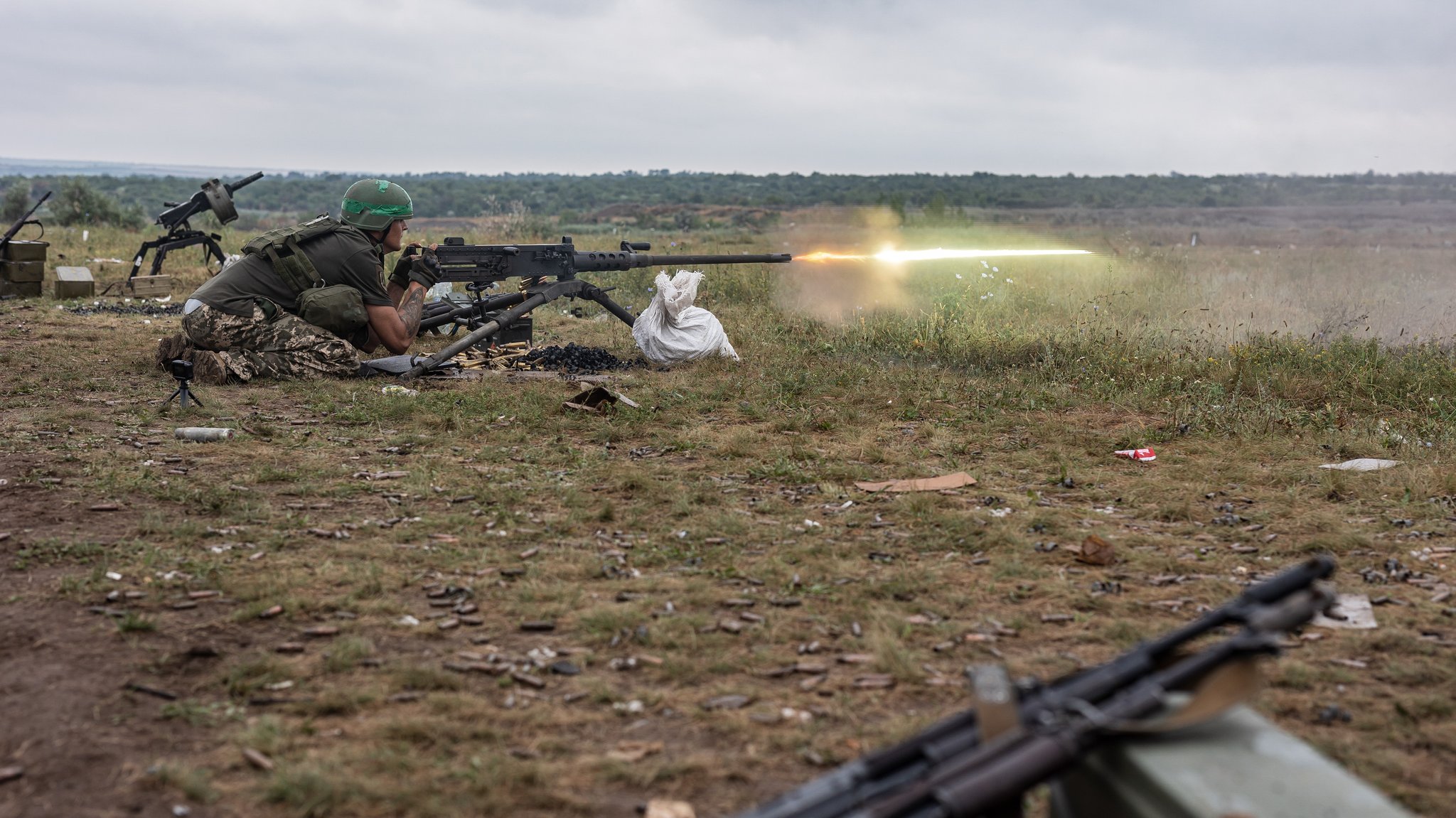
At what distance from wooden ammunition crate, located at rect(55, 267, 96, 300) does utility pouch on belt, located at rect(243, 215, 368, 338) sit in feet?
24.3

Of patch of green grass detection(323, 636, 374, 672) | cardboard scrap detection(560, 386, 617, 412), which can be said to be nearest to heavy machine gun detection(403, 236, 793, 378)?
cardboard scrap detection(560, 386, 617, 412)

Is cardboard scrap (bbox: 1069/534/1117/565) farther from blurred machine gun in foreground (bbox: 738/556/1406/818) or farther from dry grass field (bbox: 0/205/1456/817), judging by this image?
blurred machine gun in foreground (bbox: 738/556/1406/818)

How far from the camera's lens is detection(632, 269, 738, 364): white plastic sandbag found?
10805 mm

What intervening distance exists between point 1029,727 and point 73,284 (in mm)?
16439

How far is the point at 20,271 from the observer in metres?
15.1

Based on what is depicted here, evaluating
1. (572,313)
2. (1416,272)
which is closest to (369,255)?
(572,313)

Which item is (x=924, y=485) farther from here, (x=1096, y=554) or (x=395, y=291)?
(x=395, y=291)

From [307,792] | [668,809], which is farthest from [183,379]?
[668,809]

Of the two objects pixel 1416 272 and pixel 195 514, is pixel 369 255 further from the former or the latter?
pixel 1416 272

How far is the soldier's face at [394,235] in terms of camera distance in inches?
387

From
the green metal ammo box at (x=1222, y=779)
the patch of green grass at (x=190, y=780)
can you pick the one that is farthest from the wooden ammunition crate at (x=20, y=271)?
the green metal ammo box at (x=1222, y=779)

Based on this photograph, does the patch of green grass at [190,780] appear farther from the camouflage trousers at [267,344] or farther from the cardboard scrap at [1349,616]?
the camouflage trousers at [267,344]

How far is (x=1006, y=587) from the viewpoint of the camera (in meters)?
4.98

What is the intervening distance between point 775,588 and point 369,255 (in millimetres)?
6136
